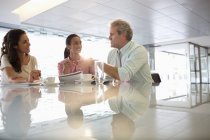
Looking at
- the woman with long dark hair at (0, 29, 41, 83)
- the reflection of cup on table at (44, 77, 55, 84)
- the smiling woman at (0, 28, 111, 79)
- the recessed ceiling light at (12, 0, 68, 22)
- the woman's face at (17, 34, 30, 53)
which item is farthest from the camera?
the smiling woman at (0, 28, 111, 79)

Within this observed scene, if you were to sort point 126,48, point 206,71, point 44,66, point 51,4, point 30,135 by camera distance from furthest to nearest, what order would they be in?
point 206,71 < point 44,66 < point 51,4 < point 126,48 < point 30,135

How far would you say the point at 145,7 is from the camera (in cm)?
457

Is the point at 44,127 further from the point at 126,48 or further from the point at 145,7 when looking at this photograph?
the point at 145,7

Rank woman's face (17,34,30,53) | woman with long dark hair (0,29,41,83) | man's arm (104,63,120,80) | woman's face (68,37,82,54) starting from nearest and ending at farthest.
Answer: man's arm (104,63,120,80)
woman with long dark hair (0,29,41,83)
woman's face (17,34,30,53)
woman's face (68,37,82,54)

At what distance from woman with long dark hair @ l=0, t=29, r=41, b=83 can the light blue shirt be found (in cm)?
84

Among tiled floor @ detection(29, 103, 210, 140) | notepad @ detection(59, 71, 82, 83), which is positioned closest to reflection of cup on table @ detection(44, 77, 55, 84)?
notepad @ detection(59, 71, 82, 83)

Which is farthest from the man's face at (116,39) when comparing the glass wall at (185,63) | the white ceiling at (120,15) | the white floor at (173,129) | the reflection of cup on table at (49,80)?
the glass wall at (185,63)

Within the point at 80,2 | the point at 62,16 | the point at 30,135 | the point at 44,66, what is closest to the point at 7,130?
the point at 30,135

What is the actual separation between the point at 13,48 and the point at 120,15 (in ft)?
11.0

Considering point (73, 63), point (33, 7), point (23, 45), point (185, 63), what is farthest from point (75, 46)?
point (185, 63)

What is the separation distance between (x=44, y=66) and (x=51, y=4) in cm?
308

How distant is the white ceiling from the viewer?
4.36 m

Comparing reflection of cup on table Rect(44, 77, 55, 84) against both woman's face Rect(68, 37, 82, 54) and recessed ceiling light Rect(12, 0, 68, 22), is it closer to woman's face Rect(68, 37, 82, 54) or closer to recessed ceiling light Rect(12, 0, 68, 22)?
woman's face Rect(68, 37, 82, 54)

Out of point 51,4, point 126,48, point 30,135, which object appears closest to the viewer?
point 30,135
